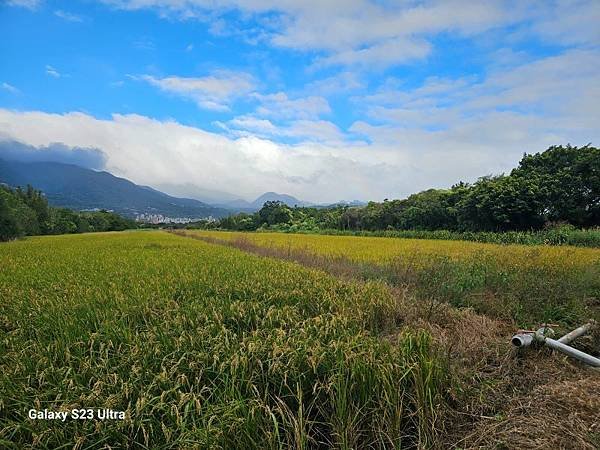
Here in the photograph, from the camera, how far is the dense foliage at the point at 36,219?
134 ft

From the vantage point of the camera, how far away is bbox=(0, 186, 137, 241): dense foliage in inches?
1606

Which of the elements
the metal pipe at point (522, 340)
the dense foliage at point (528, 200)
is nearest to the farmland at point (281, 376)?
the metal pipe at point (522, 340)

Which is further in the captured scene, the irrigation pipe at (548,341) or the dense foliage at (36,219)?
the dense foliage at (36,219)

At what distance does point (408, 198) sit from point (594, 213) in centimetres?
2469

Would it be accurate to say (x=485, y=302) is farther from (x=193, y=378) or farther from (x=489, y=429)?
(x=193, y=378)

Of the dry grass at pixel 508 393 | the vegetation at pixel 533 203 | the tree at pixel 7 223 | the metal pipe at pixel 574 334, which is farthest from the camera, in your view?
the tree at pixel 7 223

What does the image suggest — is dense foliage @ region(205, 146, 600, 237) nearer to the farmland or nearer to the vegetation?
the vegetation

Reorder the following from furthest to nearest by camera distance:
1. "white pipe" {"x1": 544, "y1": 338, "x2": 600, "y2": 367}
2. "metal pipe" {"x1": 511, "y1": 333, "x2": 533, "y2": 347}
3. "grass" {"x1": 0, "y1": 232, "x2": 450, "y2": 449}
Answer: "metal pipe" {"x1": 511, "y1": 333, "x2": 533, "y2": 347}
"white pipe" {"x1": 544, "y1": 338, "x2": 600, "y2": 367}
"grass" {"x1": 0, "y1": 232, "x2": 450, "y2": 449}

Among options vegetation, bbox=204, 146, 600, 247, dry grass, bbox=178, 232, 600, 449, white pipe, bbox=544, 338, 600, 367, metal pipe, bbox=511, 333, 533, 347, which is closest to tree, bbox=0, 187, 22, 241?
vegetation, bbox=204, 146, 600, 247

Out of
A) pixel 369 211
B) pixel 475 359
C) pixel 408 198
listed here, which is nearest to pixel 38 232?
pixel 369 211

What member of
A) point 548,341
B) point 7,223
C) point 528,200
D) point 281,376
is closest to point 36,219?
point 7,223

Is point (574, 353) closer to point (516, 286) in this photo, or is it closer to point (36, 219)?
point (516, 286)

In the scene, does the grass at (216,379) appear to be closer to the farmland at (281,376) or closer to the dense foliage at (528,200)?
the farmland at (281,376)

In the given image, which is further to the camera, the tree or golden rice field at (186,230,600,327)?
the tree
